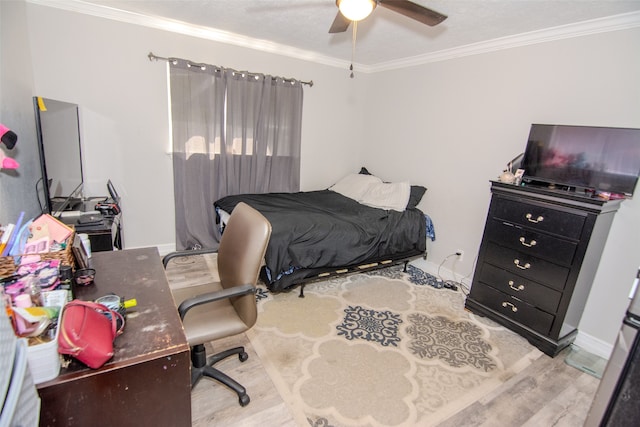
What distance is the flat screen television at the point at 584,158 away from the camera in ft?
6.66

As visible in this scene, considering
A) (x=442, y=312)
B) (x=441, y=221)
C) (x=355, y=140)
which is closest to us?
(x=442, y=312)

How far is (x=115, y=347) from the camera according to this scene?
0.94 metres

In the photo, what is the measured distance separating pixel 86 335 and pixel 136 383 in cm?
21

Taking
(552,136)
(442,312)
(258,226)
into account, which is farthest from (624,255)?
(258,226)

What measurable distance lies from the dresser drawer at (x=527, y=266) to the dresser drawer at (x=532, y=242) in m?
0.04

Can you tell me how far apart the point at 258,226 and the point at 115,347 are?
2.48 ft

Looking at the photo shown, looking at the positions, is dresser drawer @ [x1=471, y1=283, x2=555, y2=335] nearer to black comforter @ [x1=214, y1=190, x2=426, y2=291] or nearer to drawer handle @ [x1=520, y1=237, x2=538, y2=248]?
drawer handle @ [x1=520, y1=237, x2=538, y2=248]

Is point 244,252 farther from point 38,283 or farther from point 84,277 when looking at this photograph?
point 38,283

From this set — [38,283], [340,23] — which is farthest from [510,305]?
[38,283]

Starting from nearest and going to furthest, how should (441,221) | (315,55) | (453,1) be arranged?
1. (453,1)
2. (441,221)
3. (315,55)

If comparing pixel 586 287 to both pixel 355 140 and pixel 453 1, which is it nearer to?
pixel 453 1

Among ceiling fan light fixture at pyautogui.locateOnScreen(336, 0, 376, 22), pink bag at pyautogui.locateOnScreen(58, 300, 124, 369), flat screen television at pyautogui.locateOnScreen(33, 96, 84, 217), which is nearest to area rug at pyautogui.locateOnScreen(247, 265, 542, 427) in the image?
pink bag at pyautogui.locateOnScreen(58, 300, 124, 369)

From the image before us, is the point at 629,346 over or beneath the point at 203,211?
over

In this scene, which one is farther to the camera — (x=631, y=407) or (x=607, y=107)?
(x=607, y=107)
